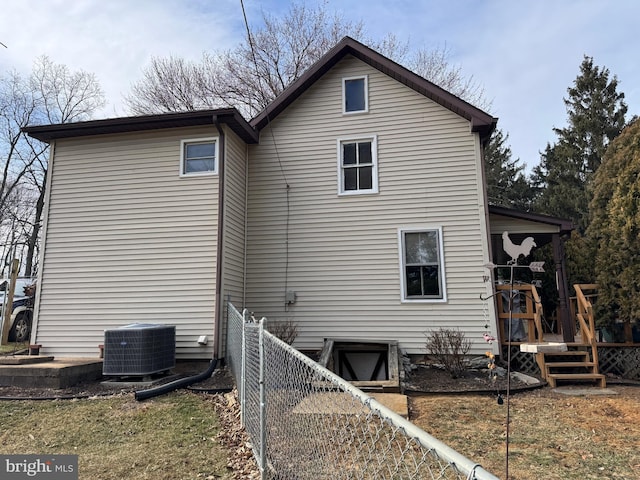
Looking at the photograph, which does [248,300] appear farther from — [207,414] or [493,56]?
[493,56]

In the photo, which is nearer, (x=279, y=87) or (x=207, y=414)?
(x=207, y=414)

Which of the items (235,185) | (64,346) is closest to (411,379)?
(235,185)

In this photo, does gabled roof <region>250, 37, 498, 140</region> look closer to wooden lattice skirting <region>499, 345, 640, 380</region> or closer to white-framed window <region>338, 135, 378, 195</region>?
white-framed window <region>338, 135, 378, 195</region>

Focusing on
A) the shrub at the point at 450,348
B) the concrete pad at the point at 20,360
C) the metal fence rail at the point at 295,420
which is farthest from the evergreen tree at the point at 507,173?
the metal fence rail at the point at 295,420

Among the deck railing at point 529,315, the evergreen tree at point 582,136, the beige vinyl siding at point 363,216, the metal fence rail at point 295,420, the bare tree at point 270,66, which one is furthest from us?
the evergreen tree at point 582,136

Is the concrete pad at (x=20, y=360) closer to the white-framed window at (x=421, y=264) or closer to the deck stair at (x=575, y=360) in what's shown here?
the white-framed window at (x=421, y=264)

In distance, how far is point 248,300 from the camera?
9.27 meters

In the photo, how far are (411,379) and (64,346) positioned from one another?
22.6 ft

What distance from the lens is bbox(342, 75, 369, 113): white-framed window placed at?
31.2 ft

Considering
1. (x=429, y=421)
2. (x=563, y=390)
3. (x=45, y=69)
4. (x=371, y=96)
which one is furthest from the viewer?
(x=45, y=69)

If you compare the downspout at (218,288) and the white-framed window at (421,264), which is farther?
the white-framed window at (421,264)

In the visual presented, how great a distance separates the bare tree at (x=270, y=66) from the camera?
19062 mm

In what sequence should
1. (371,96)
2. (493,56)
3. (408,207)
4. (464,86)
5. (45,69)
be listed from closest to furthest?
1. (408,207)
2. (371,96)
3. (493,56)
4. (464,86)
5. (45,69)

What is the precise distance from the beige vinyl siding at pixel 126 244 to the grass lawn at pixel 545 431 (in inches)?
179
